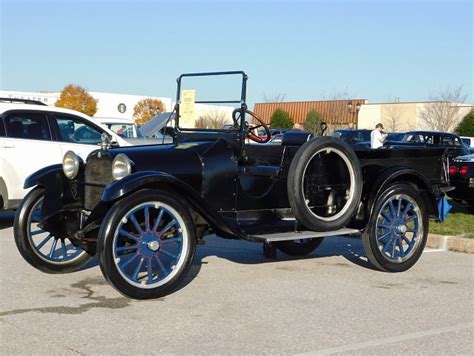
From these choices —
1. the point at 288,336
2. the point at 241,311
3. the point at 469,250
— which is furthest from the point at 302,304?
the point at 469,250

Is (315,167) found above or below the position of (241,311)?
above

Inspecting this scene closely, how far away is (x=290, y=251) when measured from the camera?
7516mm

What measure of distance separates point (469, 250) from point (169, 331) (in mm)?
4803

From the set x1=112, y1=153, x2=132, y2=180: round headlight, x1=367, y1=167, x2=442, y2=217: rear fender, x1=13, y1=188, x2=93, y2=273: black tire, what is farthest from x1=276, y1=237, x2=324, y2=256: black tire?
x1=112, y1=153, x2=132, y2=180: round headlight

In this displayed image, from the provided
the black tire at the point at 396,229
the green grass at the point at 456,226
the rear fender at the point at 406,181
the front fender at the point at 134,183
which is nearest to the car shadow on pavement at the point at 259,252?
the black tire at the point at 396,229

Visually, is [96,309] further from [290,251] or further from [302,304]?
[290,251]

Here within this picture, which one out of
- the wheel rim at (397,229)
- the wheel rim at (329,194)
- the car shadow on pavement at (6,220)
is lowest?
the car shadow on pavement at (6,220)

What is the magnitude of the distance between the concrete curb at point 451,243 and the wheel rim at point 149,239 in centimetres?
403

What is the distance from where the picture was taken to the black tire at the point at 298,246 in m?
7.46

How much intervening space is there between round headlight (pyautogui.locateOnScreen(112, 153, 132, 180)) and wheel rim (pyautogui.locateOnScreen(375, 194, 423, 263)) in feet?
8.35

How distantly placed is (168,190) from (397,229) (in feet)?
8.26

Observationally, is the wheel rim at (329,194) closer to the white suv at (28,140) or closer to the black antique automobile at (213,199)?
the black antique automobile at (213,199)

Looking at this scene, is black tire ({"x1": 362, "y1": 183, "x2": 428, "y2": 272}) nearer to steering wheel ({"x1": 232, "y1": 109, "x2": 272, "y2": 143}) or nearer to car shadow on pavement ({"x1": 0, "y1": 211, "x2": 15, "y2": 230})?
steering wheel ({"x1": 232, "y1": 109, "x2": 272, "y2": 143})

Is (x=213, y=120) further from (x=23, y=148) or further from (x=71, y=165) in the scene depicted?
(x=23, y=148)
